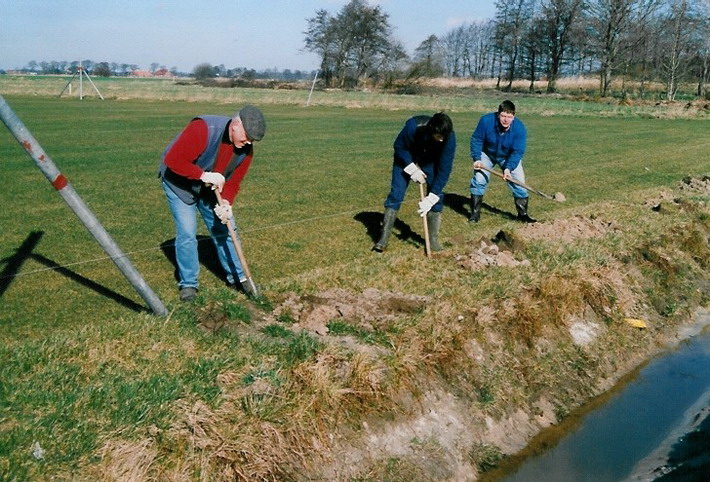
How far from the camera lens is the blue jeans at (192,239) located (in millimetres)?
→ 6434

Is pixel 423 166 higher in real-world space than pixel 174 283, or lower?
higher

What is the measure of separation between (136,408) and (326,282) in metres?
3.13

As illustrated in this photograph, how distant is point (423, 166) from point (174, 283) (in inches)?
133

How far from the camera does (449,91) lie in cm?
6281

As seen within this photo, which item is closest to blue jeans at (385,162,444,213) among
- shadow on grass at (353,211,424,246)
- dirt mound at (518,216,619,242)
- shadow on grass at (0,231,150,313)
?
shadow on grass at (353,211,424,246)

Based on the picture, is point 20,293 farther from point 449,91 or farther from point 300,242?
point 449,91

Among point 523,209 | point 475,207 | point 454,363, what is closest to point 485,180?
point 475,207

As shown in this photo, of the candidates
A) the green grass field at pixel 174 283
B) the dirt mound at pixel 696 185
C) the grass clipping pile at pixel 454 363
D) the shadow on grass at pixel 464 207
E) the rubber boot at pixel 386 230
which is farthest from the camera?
the dirt mound at pixel 696 185

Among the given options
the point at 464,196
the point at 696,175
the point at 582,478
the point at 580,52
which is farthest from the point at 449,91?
the point at 582,478

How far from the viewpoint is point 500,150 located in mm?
10586

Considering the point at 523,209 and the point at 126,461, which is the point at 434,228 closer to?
the point at 523,209

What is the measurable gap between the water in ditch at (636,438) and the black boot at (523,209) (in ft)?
13.0

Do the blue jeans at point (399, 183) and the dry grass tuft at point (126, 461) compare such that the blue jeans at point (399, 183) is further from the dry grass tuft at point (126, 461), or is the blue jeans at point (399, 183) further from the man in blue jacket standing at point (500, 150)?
the dry grass tuft at point (126, 461)

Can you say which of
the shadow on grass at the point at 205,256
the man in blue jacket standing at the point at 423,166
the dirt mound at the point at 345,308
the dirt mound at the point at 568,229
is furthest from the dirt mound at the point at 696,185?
the shadow on grass at the point at 205,256
